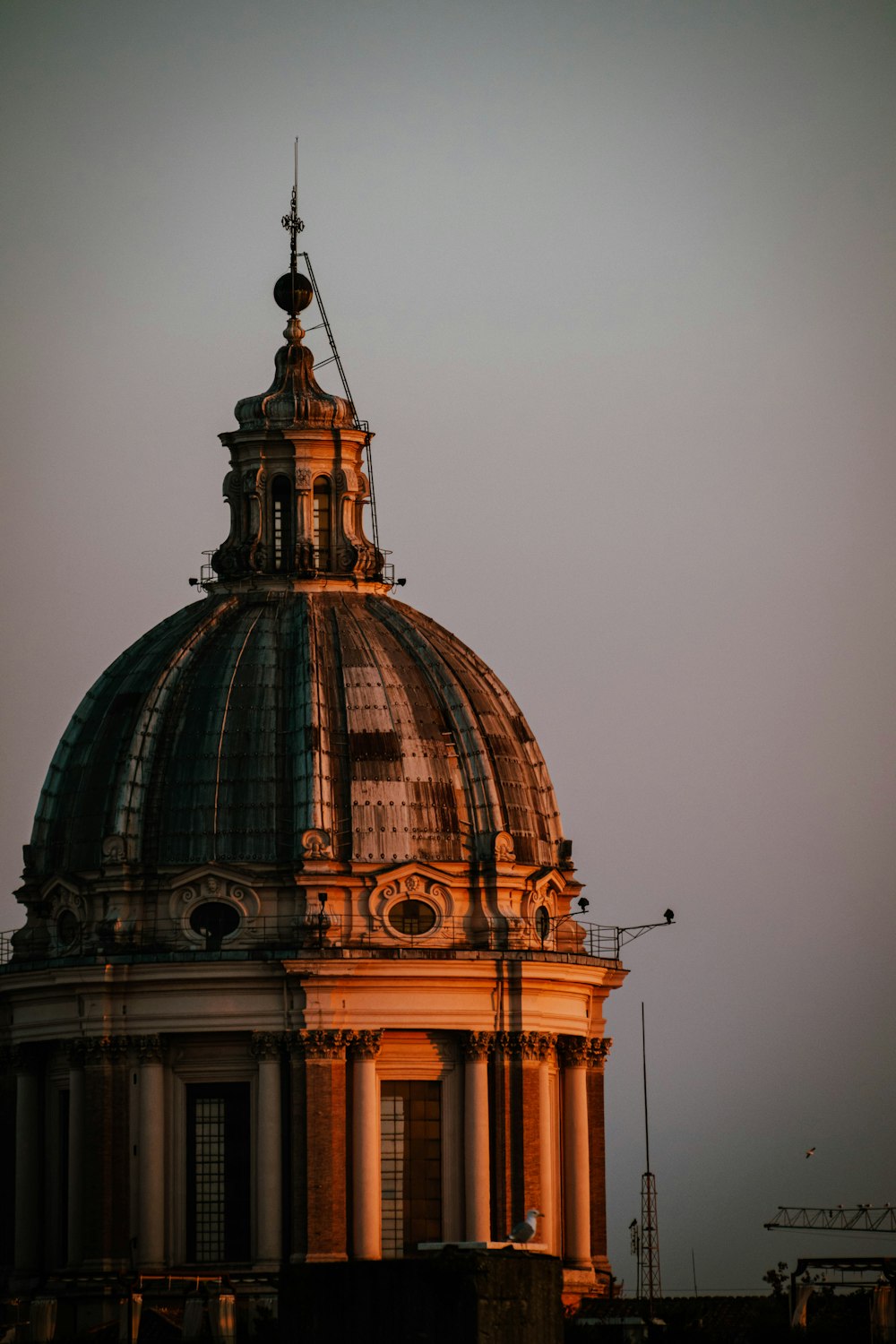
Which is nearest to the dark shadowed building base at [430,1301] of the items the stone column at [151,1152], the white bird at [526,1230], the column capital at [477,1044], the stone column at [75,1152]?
the white bird at [526,1230]

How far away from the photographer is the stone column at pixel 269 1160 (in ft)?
389

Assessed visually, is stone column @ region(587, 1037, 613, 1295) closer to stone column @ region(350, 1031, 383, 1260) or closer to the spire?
stone column @ region(350, 1031, 383, 1260)

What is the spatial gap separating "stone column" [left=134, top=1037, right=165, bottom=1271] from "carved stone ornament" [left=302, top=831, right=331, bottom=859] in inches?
301

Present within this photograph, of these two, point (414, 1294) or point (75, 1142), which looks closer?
point (414, 1294)

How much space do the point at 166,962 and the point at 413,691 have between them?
12.6 m

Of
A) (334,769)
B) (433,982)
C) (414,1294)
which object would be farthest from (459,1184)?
(414,1294)

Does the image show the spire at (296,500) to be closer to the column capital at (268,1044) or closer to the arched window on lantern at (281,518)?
the arched window on lantern at (281,518)

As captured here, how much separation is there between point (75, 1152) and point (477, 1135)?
12.8 m

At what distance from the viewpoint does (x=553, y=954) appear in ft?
405

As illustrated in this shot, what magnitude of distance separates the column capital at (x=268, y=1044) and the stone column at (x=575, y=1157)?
33.6 feet

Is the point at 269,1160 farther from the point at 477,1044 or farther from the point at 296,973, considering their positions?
the point at 477,1044

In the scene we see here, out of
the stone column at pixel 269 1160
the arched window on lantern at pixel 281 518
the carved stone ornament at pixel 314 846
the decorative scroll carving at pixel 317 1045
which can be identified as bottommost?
the stone column at pixel 269 1160

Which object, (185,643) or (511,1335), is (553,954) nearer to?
(185,643)

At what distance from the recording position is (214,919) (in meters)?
121
